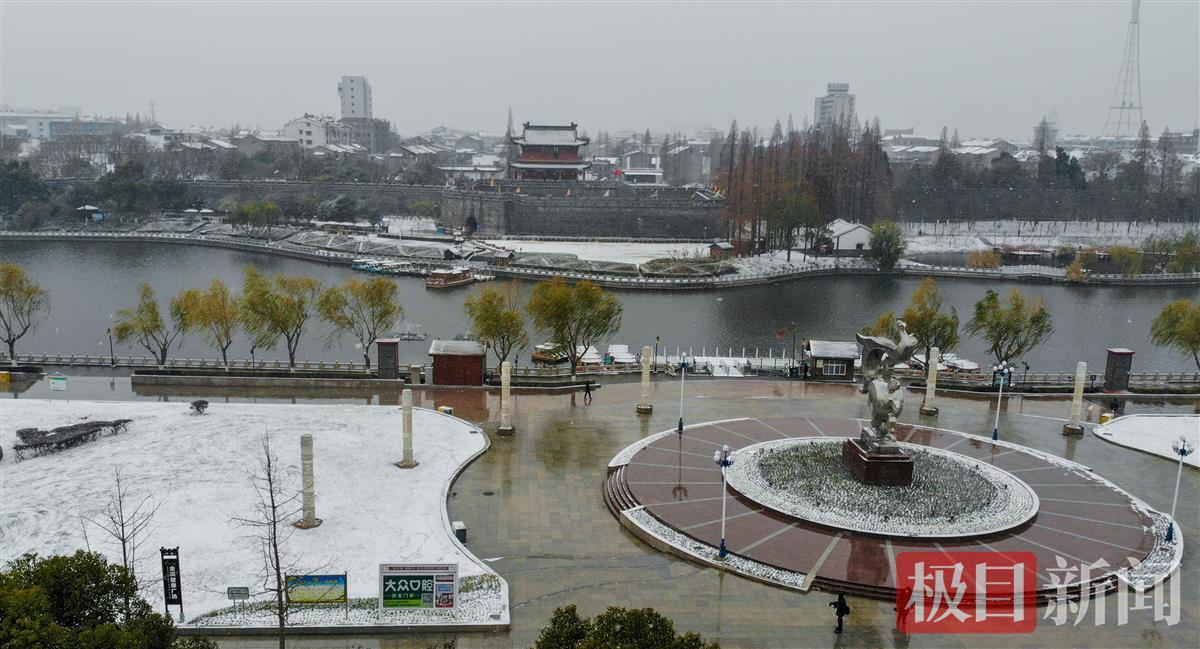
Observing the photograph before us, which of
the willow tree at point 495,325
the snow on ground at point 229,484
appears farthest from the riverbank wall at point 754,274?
the snow on ground at point 229,484

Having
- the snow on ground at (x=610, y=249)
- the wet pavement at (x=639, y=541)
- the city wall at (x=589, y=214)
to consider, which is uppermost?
the city wall at (x=589, y=214)

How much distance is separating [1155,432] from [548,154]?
67.4m

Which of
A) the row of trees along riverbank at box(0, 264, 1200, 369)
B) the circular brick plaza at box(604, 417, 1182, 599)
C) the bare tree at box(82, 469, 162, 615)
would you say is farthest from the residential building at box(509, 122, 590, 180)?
the bare tree at box(82, 469, 162, 615)

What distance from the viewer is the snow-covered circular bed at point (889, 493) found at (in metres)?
16.8

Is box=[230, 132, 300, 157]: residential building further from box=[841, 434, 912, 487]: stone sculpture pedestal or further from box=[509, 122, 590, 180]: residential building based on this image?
box=[841, 434, 912, 487]: stone sculpture pedestal

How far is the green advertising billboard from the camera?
Result: 13.7 metres

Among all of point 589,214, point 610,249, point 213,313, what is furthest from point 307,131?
point 213,313

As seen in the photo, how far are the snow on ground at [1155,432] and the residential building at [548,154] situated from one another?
64.2 meters

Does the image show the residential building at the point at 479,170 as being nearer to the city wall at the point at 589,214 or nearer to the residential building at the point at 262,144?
the residential building at the point at 262,144

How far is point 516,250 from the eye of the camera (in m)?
64.6

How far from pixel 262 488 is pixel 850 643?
1235 centimetres

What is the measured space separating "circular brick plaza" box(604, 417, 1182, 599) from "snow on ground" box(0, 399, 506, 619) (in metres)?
3.97

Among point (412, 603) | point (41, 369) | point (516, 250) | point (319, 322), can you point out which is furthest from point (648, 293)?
point (412, 603)

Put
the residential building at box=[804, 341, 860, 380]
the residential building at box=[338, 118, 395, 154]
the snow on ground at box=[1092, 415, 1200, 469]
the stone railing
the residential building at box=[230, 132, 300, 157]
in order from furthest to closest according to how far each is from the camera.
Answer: the residential building at box=[338, 118, 395, 154]
the residential building at box=[230, 132, 300, 157]
the residential building at box=[804, 341, 860, 380]
the stone railing
the snow on ground at box=[1092, 415, 1200, 469]
